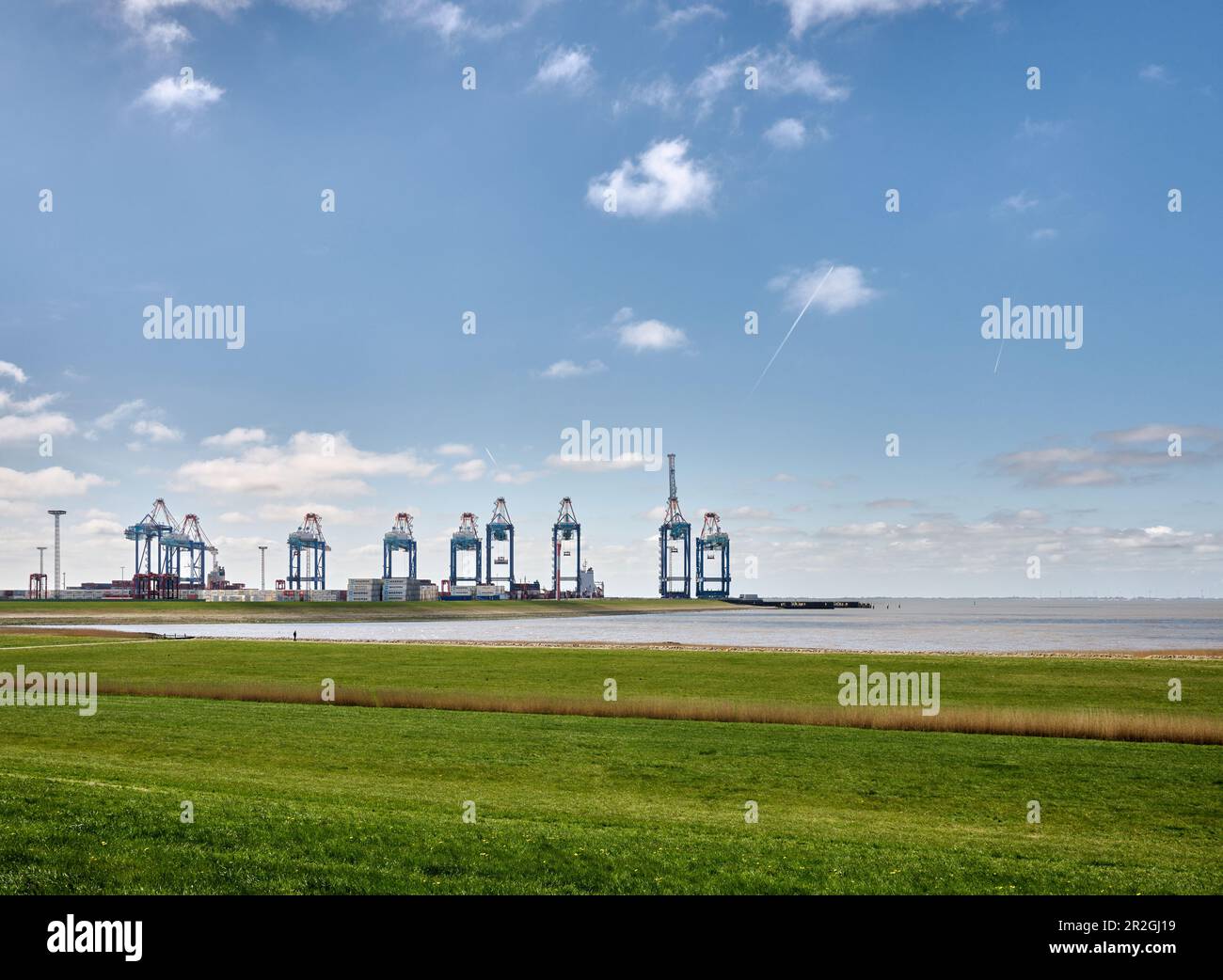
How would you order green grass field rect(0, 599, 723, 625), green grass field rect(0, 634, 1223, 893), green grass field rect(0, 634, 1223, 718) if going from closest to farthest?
green grass field rect(0, 634, 1223, 893) < green grass field rect(0, 634, 1223, 718) < green grass field rect(0, 599, 723, 625)

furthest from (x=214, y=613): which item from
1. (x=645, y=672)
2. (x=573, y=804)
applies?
(x=573, y=804)

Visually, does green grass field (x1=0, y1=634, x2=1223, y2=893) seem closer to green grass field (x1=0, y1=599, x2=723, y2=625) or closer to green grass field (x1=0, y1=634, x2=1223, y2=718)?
green grass field (x1=0, y1=634, x2=1223, y2=718)

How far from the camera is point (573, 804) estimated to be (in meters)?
16.0

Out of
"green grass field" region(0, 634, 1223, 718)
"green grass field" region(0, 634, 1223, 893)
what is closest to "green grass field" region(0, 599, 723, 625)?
"green grass field" region(0, 634, 1223, 718)

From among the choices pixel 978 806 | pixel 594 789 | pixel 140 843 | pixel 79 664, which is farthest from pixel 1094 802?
pixel 79 664

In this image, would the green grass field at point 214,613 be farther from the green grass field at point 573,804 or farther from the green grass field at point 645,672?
the green grass field at point 573,804

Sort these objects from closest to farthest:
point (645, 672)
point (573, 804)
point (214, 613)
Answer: point (573, 804)
point (645, 672)
point (214, 613)

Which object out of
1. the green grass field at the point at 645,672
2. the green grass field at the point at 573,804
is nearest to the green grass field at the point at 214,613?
the green grass field at the point at 645,672

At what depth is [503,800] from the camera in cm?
1606

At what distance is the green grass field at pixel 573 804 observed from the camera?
10531mm

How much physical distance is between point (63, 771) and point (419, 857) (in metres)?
9.52

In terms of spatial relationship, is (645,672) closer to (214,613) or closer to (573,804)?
(573,804)

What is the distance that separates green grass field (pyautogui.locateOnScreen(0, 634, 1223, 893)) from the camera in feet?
34.6
